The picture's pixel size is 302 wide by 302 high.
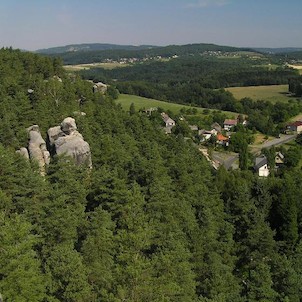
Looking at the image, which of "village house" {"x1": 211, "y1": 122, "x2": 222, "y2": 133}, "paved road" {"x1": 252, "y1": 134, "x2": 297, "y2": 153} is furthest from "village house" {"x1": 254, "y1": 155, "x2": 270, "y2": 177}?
"village house" {"x1": 211, "y1": 122, "x2": 222, "y2": 133}

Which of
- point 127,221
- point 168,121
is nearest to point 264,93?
point 168,121

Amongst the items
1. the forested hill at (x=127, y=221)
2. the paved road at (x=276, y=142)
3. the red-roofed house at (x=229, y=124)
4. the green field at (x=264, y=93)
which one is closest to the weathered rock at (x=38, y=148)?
the forested hill at (x=127, y=221)

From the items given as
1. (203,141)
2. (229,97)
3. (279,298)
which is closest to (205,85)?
(229,97)

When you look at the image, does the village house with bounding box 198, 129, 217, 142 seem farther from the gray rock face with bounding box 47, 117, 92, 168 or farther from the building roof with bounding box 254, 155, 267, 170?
the gray rock face with bounding box 47, 117, 92, 168

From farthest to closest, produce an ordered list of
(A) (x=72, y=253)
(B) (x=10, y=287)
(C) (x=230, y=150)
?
1. (C) (x=230, y=150)
2. (A) (x=72, y=253)
3. (B) (x=10, y=287)

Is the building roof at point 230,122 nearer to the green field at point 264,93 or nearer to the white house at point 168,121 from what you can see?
the white house at point 168,121

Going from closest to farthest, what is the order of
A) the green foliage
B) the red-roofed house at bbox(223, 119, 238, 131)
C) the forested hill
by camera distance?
the green foliage, the forested hill, the red-roofed house at bbox(223, 119, 238, 131)

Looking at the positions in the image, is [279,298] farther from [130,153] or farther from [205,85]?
[205,85]
